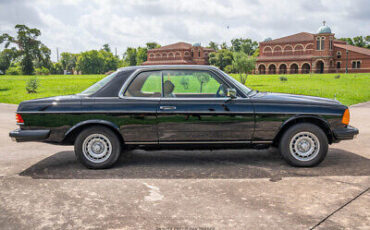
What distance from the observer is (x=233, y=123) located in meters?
4.93

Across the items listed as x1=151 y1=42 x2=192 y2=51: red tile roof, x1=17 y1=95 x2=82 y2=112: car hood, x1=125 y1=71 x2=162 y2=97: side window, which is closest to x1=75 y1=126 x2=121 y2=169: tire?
x1=17 y1=95 x2=82 y2=112: car hood

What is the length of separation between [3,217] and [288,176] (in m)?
3.67

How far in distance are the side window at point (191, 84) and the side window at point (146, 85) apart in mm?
115

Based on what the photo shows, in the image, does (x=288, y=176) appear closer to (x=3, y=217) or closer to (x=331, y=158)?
(x=331, y=158)

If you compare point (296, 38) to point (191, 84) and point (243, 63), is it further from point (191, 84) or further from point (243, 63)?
point (191, 84)

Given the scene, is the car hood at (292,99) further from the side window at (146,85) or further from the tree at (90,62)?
the tree at (90,62)

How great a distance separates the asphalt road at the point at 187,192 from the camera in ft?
10.8

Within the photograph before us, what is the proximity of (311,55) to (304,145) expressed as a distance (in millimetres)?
75099

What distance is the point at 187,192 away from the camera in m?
4.10

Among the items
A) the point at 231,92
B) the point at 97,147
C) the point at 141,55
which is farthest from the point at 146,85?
the point at 141,55

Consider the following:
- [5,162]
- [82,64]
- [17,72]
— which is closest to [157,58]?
[82,64]

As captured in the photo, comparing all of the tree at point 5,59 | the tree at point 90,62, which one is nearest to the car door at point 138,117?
the tree at point 5,59

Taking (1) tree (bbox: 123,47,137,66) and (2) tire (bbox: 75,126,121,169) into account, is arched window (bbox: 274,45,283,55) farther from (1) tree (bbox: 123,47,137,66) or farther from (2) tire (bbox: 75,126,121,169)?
(2) tire (bbox: 75,126,121,169)

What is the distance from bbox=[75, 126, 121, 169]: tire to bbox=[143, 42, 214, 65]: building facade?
88.6 meters
